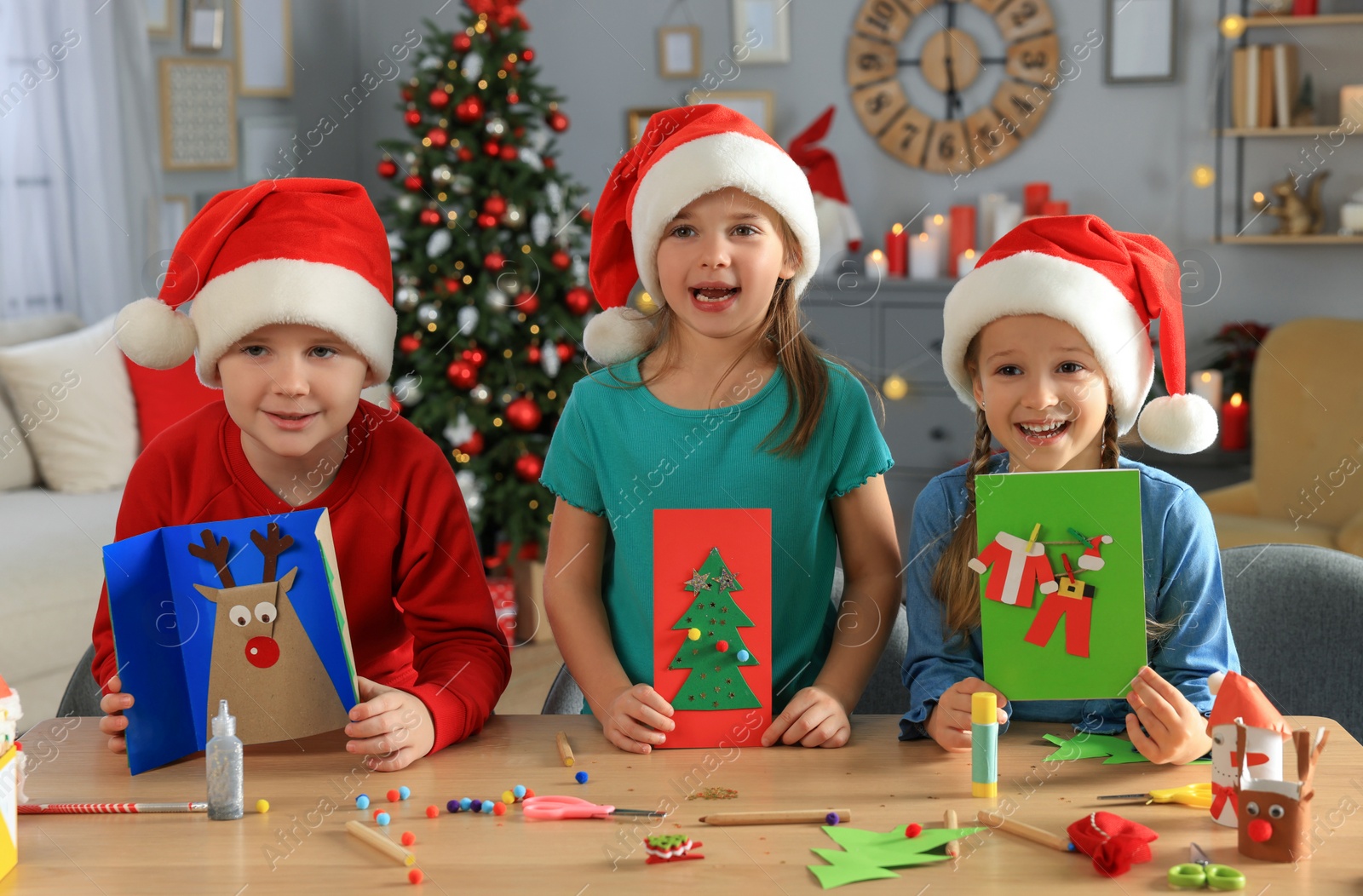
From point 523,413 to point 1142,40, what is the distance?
9.26 ft

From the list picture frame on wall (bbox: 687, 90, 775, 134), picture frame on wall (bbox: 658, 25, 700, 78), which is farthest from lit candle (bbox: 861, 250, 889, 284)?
picture frame on wall (bbox: 658, 25, 700, 78)

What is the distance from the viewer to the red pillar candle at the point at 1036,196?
468cm

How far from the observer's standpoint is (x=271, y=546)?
1155 mm

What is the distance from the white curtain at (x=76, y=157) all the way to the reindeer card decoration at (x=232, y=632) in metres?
3.36

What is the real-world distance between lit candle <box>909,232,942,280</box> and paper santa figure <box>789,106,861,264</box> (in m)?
0.25

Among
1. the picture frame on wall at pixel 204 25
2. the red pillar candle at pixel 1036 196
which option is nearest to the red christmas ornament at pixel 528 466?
the red pillar candle at pixel 1036 196

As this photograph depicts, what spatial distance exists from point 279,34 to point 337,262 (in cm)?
428

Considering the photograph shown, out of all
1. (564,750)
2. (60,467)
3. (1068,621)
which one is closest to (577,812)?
(564,750)

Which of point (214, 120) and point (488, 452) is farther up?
point (214, 120)

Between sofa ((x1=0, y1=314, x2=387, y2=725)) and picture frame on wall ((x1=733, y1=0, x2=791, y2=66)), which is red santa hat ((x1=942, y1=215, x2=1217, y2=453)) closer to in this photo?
sofa ((x1=0, y1=314, x2=387, y2=725))

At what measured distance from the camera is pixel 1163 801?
3.51ft

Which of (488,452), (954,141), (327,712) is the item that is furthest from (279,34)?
(327,712)

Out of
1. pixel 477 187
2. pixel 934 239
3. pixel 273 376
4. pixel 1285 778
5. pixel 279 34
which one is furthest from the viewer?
pixel 279 34

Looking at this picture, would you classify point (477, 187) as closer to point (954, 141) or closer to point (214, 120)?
point (214, 120)
